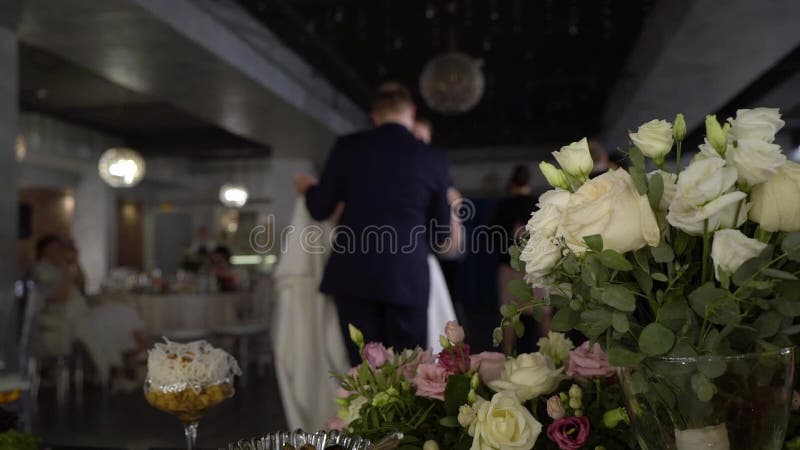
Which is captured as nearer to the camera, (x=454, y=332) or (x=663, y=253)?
(x=663, y=253)

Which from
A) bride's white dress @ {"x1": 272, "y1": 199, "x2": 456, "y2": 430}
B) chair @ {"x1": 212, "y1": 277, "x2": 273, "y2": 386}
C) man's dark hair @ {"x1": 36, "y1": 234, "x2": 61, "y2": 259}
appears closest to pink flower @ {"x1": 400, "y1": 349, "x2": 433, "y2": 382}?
bride's white dress @ {"x1": 272, "y1": 199, "x2": 456, "y2": 430}

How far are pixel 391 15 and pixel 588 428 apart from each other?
21.0 ft

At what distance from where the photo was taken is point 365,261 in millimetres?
2498

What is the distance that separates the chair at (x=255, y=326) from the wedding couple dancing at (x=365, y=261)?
3.84 m

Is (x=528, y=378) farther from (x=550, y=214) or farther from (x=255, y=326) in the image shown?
(x=255, y=326)

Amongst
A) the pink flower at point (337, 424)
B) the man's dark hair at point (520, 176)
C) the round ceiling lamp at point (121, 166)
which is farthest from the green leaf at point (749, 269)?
the round ceiling lamp at point (121, 166)

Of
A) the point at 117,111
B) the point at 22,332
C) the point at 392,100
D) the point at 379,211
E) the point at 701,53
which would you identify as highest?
the point at 117,111

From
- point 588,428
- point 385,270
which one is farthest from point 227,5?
point 588,428

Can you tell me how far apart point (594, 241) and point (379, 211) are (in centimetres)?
192

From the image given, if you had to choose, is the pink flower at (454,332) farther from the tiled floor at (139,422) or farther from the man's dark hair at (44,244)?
the man's dark hair at (44,244)

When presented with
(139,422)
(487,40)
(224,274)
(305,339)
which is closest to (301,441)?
(305,339)

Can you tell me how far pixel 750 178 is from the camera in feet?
2.03

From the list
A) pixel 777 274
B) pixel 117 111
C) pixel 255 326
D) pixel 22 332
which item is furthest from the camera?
pixel 117 111

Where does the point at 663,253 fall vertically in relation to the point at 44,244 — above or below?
below
